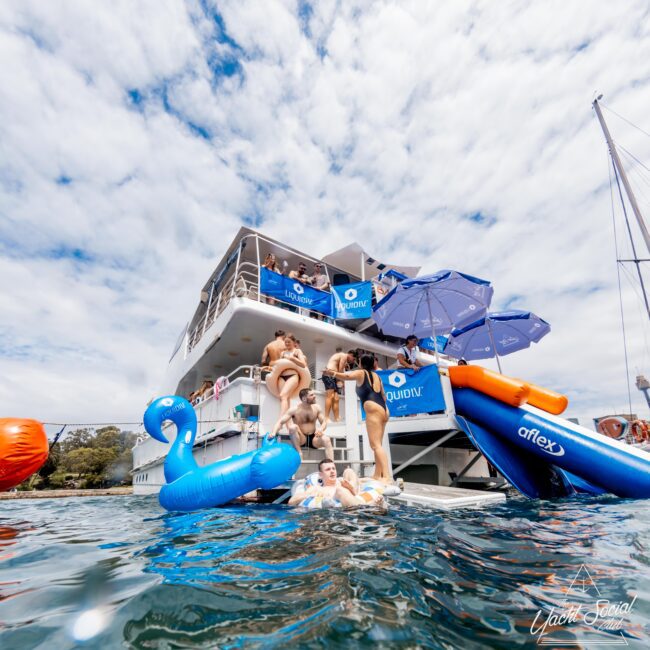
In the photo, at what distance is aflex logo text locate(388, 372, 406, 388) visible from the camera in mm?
6699

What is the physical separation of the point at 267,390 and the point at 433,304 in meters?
4.68

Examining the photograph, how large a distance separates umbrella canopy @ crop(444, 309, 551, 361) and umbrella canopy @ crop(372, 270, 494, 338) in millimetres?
1068

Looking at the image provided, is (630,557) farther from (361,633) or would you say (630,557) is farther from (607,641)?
(361,633)

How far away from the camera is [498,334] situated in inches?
406

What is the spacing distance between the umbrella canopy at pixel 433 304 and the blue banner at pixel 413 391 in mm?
1289

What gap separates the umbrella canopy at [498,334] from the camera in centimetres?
948

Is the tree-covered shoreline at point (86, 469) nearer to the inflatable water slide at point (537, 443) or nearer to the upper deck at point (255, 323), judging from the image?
the upper deck at point (255, 323)

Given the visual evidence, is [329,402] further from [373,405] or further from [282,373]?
[373,405]

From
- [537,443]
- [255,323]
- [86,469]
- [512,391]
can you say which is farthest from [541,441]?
[86,469]

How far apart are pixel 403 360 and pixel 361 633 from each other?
6.85 metres

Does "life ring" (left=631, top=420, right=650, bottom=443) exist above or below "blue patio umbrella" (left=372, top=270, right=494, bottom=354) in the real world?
below

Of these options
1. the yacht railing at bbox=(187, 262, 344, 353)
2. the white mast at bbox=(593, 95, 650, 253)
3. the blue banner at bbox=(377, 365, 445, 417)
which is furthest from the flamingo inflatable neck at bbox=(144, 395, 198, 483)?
the white mast at bbox=(593, 95, 650, 253)

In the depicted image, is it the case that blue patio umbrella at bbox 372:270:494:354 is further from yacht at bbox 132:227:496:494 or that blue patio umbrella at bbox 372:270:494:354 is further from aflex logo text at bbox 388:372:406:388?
yacht at bbox 132:227:496:494

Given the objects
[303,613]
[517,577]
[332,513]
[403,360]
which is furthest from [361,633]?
[403,360]
